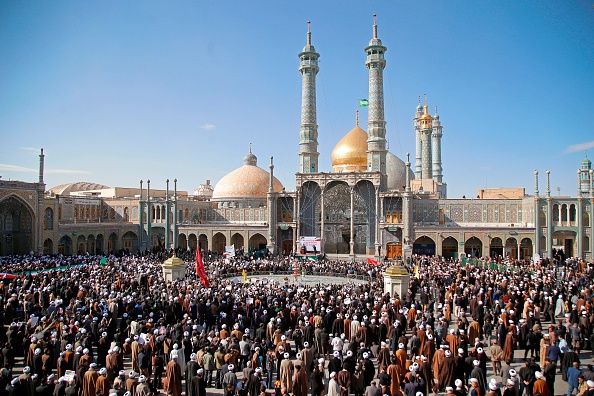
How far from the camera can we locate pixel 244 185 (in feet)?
182

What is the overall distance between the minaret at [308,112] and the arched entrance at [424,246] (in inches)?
455

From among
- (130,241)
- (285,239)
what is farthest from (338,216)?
(130,241)

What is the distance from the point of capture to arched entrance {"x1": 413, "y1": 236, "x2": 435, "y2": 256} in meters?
40.5

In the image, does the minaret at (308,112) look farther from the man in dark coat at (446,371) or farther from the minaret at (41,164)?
the man in dark coat at (446,371)

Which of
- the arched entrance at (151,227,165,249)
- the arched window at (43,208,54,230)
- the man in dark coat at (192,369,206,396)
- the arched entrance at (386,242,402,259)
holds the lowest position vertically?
the man in dark coat at (192,369,206,396)

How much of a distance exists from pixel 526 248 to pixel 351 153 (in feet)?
58.7

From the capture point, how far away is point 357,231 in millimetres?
43406

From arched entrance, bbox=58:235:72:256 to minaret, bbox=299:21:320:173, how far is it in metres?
21.8

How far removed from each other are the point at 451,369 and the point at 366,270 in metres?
18.7

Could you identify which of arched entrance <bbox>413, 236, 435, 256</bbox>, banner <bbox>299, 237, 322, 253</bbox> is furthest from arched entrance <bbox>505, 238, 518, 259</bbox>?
banner <bbox>299, 237, 322, 253</bbox>

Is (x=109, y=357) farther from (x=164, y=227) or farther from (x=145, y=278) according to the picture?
(x=164, y=227)

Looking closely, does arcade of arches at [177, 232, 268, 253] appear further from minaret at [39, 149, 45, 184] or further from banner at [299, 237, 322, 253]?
minaret at [39, 149, 45, 184]

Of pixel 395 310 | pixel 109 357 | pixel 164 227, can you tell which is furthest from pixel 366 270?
pixel 164 227

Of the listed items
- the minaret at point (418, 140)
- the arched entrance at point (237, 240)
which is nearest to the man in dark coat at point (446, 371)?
the arched entrance at point (237, 240)
